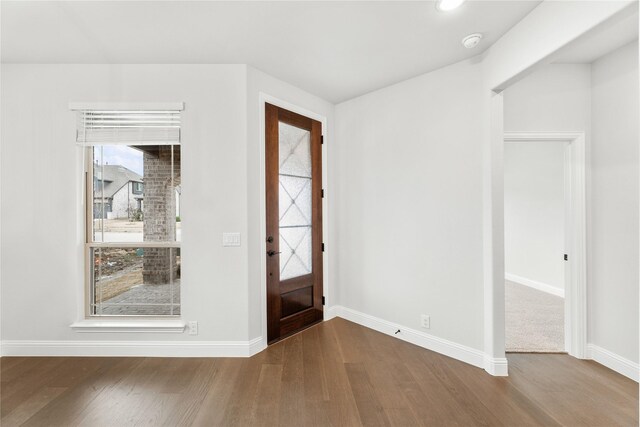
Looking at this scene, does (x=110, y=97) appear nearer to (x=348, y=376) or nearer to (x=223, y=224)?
(x=223, y=224)

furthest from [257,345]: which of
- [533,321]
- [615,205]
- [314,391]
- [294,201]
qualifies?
[615,205]

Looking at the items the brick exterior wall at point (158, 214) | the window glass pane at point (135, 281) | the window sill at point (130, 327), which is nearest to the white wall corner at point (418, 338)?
the window sill at point (130, 327)

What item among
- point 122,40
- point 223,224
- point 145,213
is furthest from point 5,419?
point 122,40

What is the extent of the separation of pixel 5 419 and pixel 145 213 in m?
1.63

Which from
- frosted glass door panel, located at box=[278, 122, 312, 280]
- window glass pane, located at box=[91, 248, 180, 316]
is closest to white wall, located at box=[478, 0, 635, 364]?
frosted glass door panel, located at box=[278, 122, 312, 280]

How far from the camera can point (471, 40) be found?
215 cm

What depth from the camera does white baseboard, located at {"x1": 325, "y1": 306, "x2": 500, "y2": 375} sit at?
2302mm

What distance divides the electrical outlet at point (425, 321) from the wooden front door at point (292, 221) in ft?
3.80

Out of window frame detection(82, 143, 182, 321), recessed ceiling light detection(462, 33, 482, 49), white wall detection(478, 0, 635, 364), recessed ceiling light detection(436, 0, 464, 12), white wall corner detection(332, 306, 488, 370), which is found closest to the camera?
recessed ceiling light detection(436, 0, 464, 12)

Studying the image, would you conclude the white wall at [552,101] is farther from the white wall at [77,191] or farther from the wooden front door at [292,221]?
the white wall at [77,191]

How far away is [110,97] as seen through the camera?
2.56m

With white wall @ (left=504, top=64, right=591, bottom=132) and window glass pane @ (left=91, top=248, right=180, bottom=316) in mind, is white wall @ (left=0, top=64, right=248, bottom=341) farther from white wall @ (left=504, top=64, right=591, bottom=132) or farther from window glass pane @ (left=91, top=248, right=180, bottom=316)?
white wall @ (left=504, top=64, right=591, bottom=132)

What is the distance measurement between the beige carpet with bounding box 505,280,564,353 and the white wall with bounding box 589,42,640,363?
0.41 meters

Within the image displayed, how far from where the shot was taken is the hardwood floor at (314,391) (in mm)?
1776
